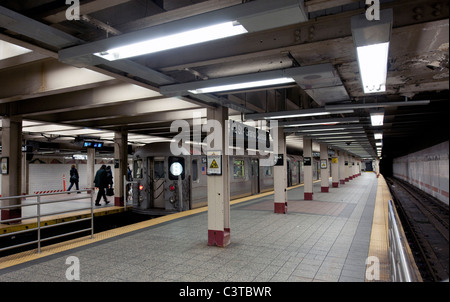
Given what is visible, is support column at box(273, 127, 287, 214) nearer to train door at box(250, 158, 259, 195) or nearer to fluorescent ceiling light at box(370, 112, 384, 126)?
fluorescent ceiling light at box(370, 112, 384, 126)

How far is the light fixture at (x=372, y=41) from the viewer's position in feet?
8.20

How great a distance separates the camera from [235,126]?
281 inches

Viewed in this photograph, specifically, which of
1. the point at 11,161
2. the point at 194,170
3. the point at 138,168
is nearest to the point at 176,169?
the point at 194,170

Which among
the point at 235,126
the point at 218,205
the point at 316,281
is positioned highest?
the point at 235,126

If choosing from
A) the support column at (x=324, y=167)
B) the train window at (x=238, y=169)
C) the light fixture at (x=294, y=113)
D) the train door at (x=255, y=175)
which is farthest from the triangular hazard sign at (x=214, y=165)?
the support column at (x=324, y=167)

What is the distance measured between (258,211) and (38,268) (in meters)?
6.97

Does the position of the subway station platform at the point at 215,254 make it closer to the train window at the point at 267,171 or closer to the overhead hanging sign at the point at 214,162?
the overhead hanging sign at the point at 214,162

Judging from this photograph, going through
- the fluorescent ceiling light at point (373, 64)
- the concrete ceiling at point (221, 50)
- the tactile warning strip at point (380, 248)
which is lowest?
the tactile warning strip at point (380, 248)

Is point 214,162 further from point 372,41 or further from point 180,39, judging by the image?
point 372,41

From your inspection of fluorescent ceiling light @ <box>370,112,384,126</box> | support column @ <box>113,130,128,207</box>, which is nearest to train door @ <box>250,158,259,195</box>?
support column @ <box>113,130,128,207</box>

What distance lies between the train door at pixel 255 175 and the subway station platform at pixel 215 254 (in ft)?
23.0

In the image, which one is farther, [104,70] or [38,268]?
[38,268]
